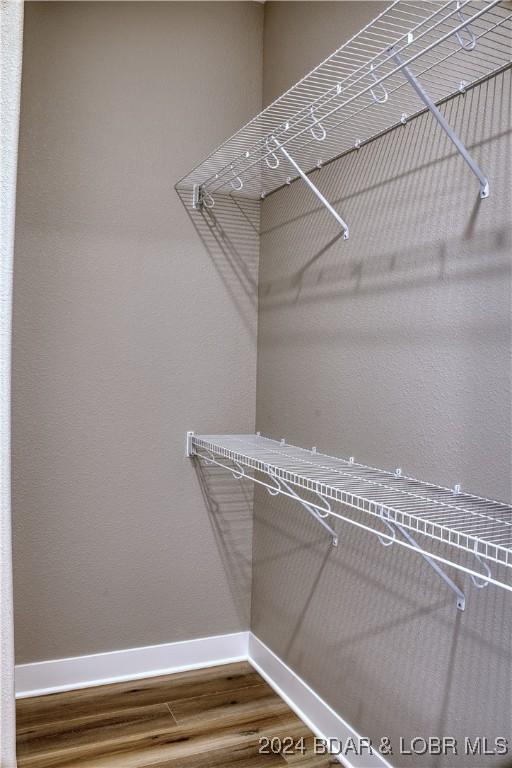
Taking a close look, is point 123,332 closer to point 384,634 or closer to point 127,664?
point 127,664

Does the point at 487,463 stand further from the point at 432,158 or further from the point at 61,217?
the point at 61,217

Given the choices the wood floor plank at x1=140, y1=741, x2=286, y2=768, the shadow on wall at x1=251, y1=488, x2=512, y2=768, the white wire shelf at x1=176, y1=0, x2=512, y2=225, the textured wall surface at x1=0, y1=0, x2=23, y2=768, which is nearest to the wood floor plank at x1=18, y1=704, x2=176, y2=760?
the wood floor plank at x1=140, y1=741, x2=286, y2=768

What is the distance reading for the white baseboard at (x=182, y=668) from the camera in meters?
1.80

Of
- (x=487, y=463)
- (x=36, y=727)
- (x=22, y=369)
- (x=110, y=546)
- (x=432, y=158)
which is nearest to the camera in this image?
(x=487, y=463)

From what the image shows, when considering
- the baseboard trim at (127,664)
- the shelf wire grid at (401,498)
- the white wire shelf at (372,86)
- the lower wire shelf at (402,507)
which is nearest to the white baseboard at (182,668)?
the baseboard trim at (127,664)

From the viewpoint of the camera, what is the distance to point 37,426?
75.7 inches

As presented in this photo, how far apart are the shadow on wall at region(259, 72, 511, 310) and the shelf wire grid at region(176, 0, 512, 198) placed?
0.14ft

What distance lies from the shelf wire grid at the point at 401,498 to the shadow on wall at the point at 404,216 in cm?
45

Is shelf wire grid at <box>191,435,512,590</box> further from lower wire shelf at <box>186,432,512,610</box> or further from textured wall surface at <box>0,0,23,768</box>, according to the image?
textured wall surface at <box>0,0,23,768</box>

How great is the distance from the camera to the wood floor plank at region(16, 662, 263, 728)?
6.02 feet

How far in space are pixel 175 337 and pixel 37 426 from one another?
54 cm

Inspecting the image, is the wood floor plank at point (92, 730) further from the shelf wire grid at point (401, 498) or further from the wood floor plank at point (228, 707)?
the shelf wire grid at point (401, 498)

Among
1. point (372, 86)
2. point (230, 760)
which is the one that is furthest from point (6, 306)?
point (230, 760)

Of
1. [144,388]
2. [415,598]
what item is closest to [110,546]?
[144,388]
